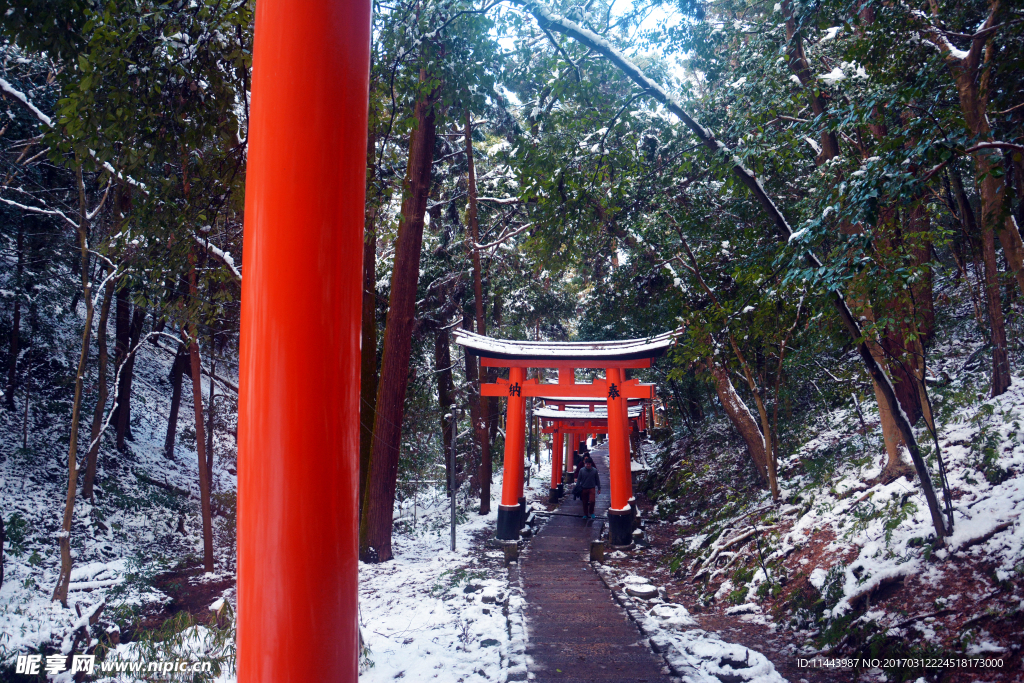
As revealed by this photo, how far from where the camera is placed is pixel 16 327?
11148 mm

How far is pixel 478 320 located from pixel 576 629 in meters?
7.24

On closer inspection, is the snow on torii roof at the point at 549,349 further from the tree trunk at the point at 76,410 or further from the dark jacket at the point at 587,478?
the tree trunk at the point at 76,410

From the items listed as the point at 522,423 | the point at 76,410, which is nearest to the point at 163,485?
the point at 76,410

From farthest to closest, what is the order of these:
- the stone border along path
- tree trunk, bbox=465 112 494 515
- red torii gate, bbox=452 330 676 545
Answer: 1. tree trunk, bbox=465 112 494 515
2. red torii gate, bbox=452 330 676 545
3. the stone border along path

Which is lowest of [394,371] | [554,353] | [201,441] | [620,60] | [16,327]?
[201,441]

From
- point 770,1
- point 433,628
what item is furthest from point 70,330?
point 770,1

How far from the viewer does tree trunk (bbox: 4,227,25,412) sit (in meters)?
10.3

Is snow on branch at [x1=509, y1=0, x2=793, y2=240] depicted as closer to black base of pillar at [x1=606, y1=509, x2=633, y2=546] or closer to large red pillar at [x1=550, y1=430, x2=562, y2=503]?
black base of pillar at [x1=606, y1=509, x2=633, y2=546]

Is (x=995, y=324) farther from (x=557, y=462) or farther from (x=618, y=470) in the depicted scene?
(x=557, y=462)

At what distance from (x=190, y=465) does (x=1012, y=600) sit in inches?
660

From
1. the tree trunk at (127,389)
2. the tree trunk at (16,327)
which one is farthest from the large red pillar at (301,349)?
the tree trunk at (127,389)

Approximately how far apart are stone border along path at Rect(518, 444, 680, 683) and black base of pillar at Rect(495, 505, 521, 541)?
74 centimetres

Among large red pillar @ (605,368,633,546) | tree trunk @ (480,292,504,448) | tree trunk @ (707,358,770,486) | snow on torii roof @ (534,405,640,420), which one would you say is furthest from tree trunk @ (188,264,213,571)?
snow on torii roof @ (534,405,640,420)

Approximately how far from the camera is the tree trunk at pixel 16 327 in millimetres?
10297
